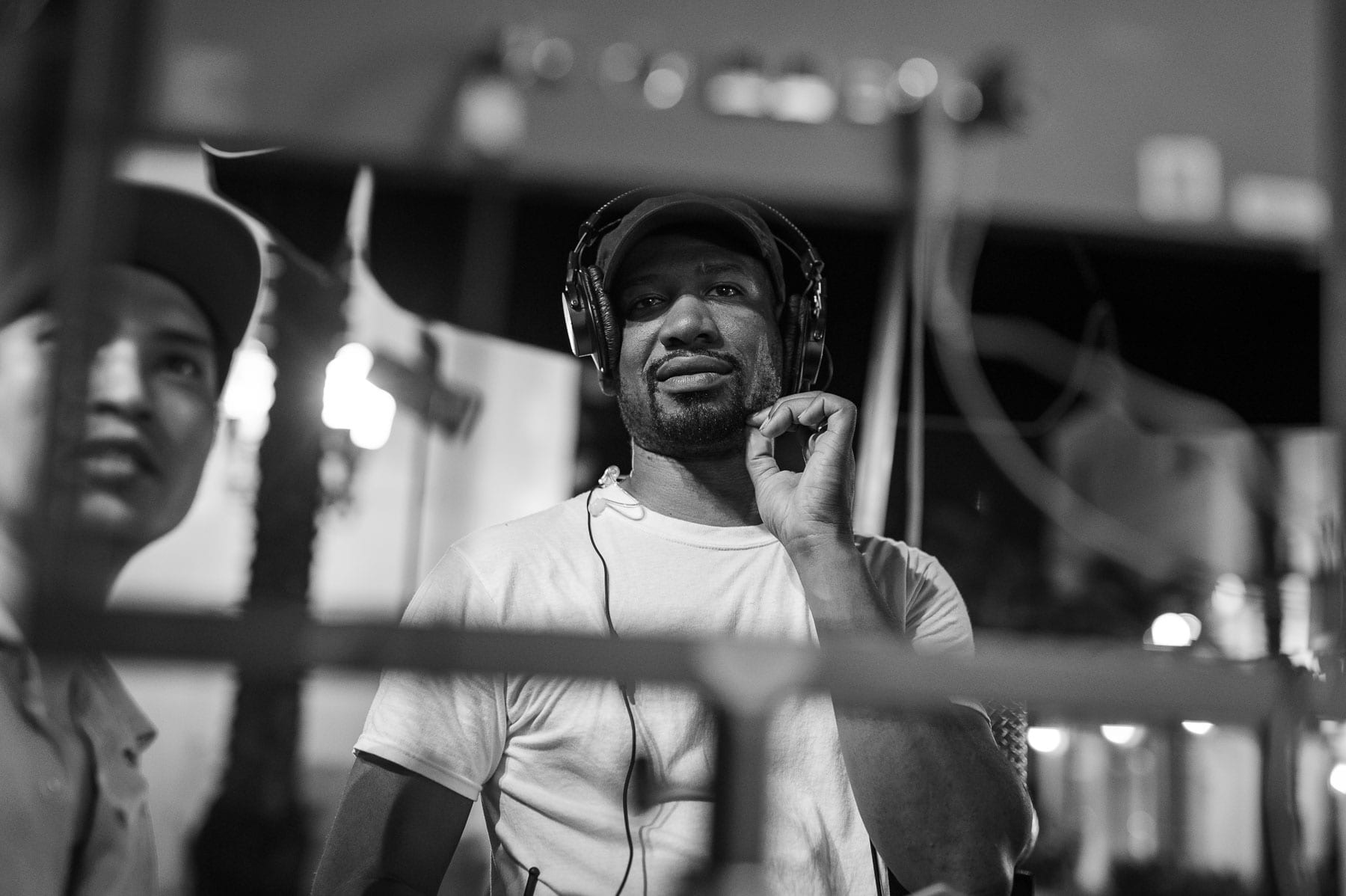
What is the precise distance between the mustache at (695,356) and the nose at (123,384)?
0.59 m

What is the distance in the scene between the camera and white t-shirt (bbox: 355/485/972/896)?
987 millimetres

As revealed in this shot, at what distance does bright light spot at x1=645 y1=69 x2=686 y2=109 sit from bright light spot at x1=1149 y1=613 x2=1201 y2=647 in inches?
60.8

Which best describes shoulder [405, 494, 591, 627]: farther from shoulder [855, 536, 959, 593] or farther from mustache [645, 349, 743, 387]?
shoulder [855, 536, 959, 593]

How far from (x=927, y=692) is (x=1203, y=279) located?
6.33ft

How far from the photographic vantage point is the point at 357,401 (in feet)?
5.68

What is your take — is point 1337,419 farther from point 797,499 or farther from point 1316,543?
point 1316,543

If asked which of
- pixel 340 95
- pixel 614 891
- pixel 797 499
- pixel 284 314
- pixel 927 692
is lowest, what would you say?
pixel 614 891

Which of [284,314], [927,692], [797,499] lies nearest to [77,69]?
[927,692]

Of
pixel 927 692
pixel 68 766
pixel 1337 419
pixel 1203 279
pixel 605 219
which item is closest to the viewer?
pixel 927 692

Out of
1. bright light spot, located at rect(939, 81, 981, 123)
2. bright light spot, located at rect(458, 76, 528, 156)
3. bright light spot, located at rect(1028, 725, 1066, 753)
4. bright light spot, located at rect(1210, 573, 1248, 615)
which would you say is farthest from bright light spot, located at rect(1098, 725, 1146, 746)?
bright light spot, located at rect(458, 76, 528, 156)

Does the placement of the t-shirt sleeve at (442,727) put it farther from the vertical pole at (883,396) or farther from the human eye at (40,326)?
the human eye at (40,326)

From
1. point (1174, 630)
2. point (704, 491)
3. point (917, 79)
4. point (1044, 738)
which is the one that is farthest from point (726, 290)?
point (917, 79)

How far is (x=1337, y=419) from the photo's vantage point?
64 cm

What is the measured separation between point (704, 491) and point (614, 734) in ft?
0.82
